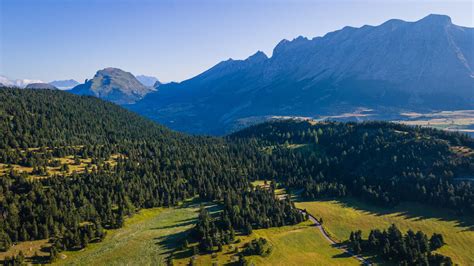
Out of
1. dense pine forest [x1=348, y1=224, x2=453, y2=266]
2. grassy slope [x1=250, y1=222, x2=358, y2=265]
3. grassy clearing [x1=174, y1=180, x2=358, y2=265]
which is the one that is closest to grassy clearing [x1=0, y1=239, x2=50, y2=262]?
grassy clearing [x1=174, y1=180, x2=358, y2=265]

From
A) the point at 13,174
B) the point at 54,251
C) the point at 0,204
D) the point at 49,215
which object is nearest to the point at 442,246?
the point at 54,251

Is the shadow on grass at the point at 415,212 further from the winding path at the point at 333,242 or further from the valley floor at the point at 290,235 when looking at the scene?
the winding path at the point at 333,242

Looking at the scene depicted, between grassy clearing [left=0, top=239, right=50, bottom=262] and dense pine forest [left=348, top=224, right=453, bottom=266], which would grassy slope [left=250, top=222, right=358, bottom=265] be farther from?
grassy clearing [left=0, top=239, right=50, bottom=262]

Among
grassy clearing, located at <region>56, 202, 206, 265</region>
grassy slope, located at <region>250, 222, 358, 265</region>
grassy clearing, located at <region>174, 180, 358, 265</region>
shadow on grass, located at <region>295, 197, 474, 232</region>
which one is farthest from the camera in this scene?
shadow on grass, located at <region>295, 197, 474, 232</region>

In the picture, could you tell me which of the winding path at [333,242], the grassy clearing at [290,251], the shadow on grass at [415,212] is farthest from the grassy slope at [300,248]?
the shadow on grass at [415,212]

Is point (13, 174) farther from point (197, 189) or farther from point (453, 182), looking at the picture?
point (453, 182)

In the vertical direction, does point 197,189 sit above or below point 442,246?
above

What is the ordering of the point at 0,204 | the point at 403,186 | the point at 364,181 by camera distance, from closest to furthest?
the point at 0,204 < the point at 403,186 < the point at 364,181
